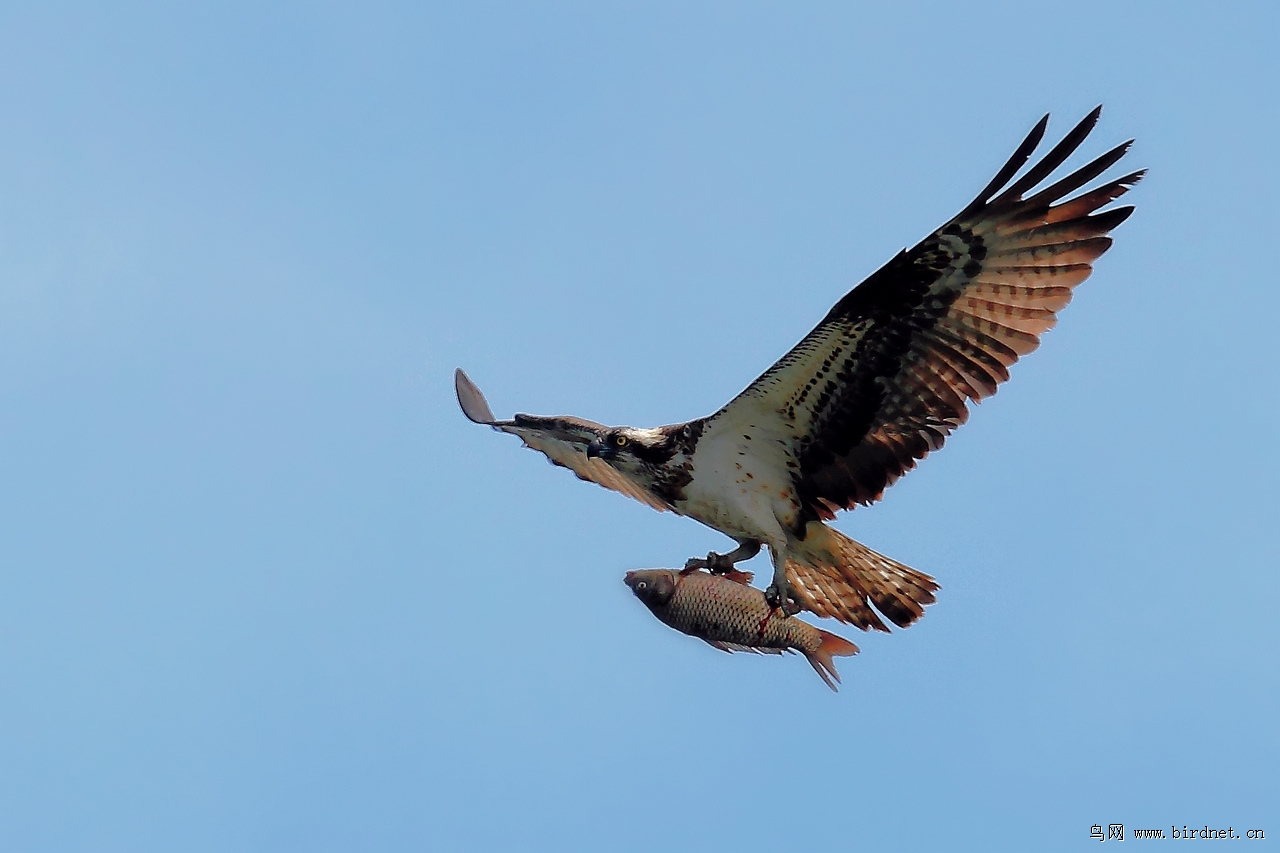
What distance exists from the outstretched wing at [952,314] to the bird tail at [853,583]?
864 mm

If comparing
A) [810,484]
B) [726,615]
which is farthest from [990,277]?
[726,615]

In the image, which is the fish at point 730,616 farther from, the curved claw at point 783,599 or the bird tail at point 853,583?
the bird tail at point 853,583

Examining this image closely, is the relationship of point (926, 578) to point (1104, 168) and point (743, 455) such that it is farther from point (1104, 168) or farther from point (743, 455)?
point (1104, 168)

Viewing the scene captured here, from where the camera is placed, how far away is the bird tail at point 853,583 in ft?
34.3

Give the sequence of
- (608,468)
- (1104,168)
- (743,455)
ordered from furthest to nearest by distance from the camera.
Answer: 1. (608,468)
2. (743,455)
3. (1104,168)

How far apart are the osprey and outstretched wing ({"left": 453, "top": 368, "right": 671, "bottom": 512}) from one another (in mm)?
294

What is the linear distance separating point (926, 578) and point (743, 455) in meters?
1.35

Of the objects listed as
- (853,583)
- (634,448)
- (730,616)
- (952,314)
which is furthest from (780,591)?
(952,314)

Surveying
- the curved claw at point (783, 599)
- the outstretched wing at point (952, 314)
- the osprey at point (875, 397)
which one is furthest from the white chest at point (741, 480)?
the curved claw at point (783, 599)

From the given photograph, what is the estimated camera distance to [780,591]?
9.80 m

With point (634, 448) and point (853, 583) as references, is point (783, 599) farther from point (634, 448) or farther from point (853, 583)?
point (634, 448)

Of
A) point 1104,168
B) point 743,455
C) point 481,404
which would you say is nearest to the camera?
point 1104,168

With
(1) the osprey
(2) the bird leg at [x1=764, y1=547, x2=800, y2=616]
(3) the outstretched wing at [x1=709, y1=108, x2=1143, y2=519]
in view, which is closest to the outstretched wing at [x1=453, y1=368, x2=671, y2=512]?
(1) the osprey

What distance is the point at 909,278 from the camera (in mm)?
9586
